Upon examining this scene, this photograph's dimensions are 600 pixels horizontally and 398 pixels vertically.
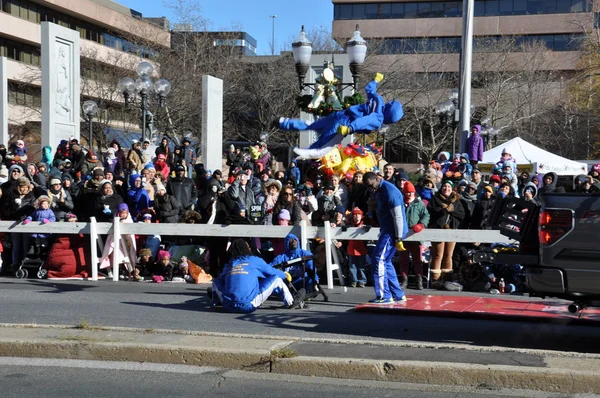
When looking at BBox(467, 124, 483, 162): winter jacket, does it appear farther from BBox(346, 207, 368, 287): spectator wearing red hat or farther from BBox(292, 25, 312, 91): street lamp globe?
BBox(346, 207, 368, 287): spectator wearing red hat

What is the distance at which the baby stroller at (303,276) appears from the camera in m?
11.2

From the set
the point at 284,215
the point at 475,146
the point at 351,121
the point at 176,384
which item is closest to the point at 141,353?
the point at 176,384

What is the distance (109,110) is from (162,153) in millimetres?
25505

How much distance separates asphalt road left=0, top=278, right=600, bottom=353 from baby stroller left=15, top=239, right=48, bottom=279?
2.10 m

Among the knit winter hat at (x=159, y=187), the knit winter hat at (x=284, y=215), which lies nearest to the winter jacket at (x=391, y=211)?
the knit winter hat at (x=284, y=215)

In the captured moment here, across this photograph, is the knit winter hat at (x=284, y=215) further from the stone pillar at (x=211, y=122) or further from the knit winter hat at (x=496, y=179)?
the stone pillar at (x=211, y=122)

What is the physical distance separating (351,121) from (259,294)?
27.4 feet

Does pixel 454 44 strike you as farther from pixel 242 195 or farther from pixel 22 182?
pixel 22 182

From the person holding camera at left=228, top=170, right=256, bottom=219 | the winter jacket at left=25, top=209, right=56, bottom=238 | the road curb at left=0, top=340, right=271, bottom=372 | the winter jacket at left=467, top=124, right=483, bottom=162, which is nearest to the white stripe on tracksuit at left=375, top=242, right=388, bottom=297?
the road curb at left=0, top=340, right=271, bottom=372

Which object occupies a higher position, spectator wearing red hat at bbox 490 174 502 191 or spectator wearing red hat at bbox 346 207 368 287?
spectator wearing red hat at bbox 490 174 502 191

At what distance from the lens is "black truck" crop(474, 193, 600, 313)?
736cm

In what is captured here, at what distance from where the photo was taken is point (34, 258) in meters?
14.8

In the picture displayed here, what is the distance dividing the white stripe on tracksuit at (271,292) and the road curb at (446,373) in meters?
3.21

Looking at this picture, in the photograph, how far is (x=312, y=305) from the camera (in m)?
11.2
